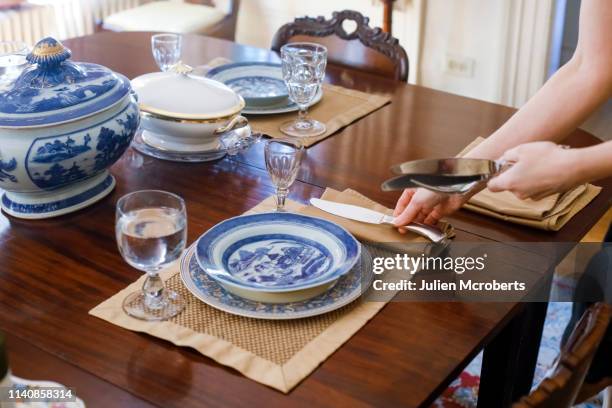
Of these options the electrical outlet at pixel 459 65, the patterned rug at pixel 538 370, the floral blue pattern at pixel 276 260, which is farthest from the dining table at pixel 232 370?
the electrical outlet at pixel 459 65

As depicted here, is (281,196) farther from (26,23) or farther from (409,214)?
(26,23)

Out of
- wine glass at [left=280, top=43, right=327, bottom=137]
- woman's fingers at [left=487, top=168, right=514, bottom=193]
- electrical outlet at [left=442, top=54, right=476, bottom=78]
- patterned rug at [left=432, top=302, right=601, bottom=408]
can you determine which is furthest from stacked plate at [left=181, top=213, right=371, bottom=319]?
electrical outlet at [left=442, top=54, right=476, bottom=78]

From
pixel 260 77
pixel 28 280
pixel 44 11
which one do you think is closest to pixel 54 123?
pixel 28 280

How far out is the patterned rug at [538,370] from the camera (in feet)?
6.53

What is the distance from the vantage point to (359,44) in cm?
210

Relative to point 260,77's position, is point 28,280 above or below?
below

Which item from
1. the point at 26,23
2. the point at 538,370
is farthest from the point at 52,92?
the point at 26,23

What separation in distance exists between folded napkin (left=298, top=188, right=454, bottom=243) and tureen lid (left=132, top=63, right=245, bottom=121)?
282mm

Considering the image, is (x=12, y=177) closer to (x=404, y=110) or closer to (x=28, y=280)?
(x=28, y=280)

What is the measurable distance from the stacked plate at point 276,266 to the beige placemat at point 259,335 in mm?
14

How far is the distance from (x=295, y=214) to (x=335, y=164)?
0.32 metres

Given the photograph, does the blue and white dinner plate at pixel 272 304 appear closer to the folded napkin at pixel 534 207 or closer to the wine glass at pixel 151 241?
the wine glass at pixel 151 241

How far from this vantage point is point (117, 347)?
0.99m

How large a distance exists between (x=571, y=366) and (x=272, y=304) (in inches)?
15.5
